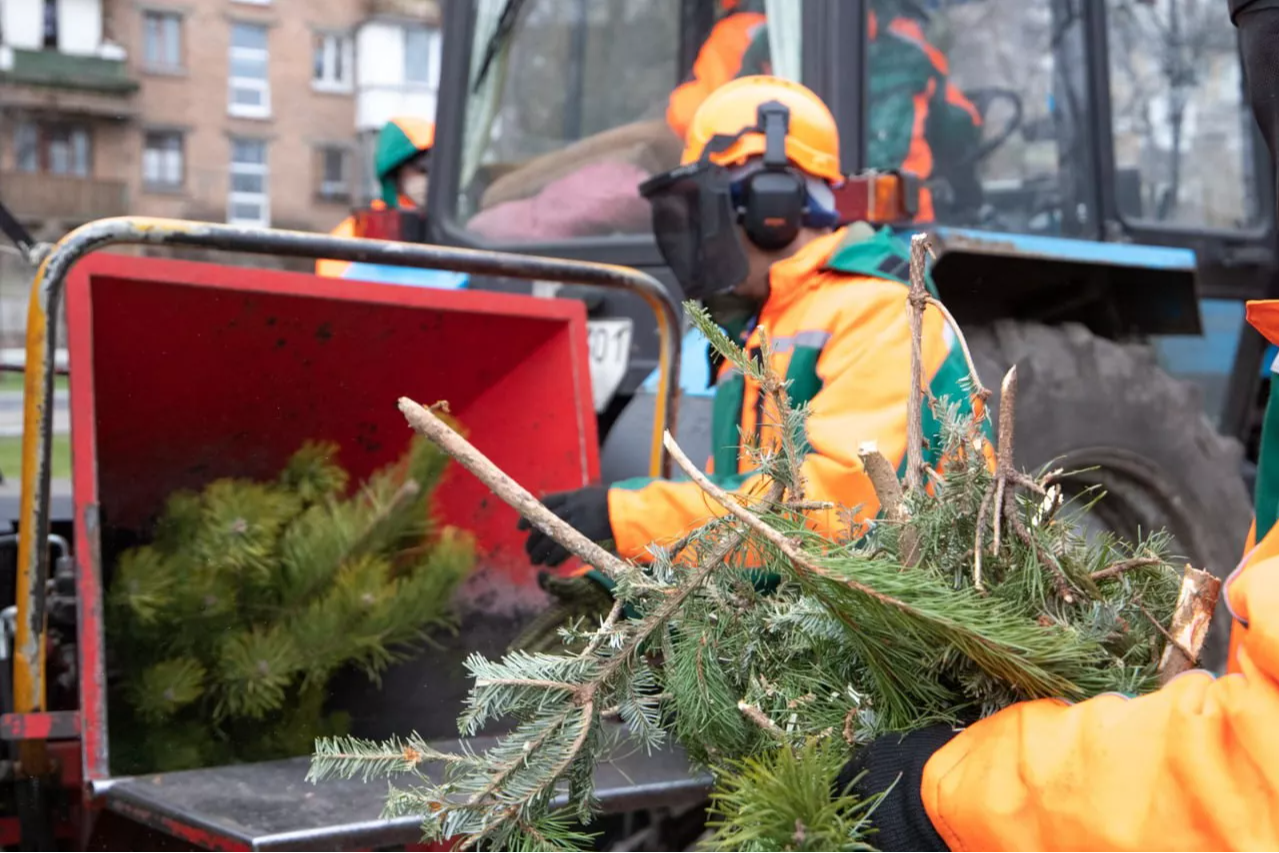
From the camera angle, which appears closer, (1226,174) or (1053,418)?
(1053,418)

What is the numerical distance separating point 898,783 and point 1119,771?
197mm

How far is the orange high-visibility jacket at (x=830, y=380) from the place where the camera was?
2.17 metres

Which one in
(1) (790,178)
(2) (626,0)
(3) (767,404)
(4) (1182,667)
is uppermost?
(2) (626,0)

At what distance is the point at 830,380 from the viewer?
235 cm

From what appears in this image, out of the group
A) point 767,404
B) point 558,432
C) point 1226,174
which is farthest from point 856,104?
point 767,404

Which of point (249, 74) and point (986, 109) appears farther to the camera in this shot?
point (249, 74)

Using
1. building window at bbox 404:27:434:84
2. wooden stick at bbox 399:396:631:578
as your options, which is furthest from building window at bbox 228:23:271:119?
wooden stick at bbox 399:396:631:578

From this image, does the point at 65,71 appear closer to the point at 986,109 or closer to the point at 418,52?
the point at 418,52

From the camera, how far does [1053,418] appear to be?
3455mm

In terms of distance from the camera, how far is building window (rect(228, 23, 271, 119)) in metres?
33.5

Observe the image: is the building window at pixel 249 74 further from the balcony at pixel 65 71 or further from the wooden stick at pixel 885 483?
the wooden stick at pixel 885 483

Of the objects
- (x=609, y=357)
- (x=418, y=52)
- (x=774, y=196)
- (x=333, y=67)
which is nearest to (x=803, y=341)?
(x=774, y=196)

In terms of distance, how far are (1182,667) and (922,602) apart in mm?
268

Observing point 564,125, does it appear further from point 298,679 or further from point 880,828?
point 880,828
